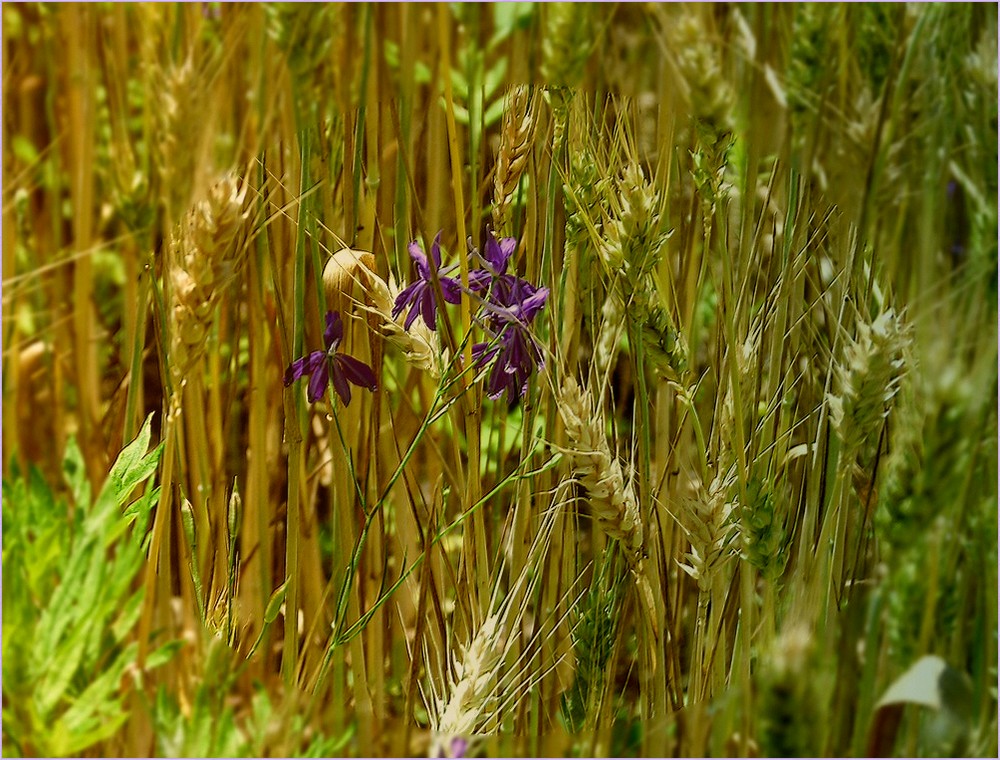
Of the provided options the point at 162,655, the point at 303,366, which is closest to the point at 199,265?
the point at 303,366

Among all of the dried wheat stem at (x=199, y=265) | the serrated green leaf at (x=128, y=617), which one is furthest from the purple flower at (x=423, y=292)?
the serrated green leaf at (x=128, y=617)

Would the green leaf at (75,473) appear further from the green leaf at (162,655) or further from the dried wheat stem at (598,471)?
the dried wheat stem at (598,471)

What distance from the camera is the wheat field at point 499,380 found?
431mm

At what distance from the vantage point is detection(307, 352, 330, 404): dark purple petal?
1.81ft

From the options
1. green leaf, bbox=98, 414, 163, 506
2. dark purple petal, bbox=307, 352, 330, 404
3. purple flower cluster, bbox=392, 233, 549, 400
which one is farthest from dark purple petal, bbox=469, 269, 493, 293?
green leaf, bbox=98, 414, 163, 506

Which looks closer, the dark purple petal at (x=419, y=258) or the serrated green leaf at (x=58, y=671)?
the serrated green leaf at (x=58, y=671)

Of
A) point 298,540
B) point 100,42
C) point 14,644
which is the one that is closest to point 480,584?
point 298,540

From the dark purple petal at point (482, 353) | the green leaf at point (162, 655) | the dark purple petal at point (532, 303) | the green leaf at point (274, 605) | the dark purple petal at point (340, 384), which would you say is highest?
the dark purple petal at point (532, 303)

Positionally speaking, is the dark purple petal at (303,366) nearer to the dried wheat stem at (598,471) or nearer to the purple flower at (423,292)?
the purple flower at (423,292)

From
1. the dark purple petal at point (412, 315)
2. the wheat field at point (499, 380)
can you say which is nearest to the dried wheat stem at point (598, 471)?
the wheat field at point (499, 380)

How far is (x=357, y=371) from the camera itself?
0.56m

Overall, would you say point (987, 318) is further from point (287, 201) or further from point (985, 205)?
point (287, 201)

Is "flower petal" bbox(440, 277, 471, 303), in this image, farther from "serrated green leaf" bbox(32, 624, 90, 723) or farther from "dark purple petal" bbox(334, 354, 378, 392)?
"serrated green leaf" bbox(32, 624, 90, 723)

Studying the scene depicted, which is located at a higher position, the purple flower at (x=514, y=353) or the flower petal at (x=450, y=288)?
the flower petal at (x=450, y=288)
